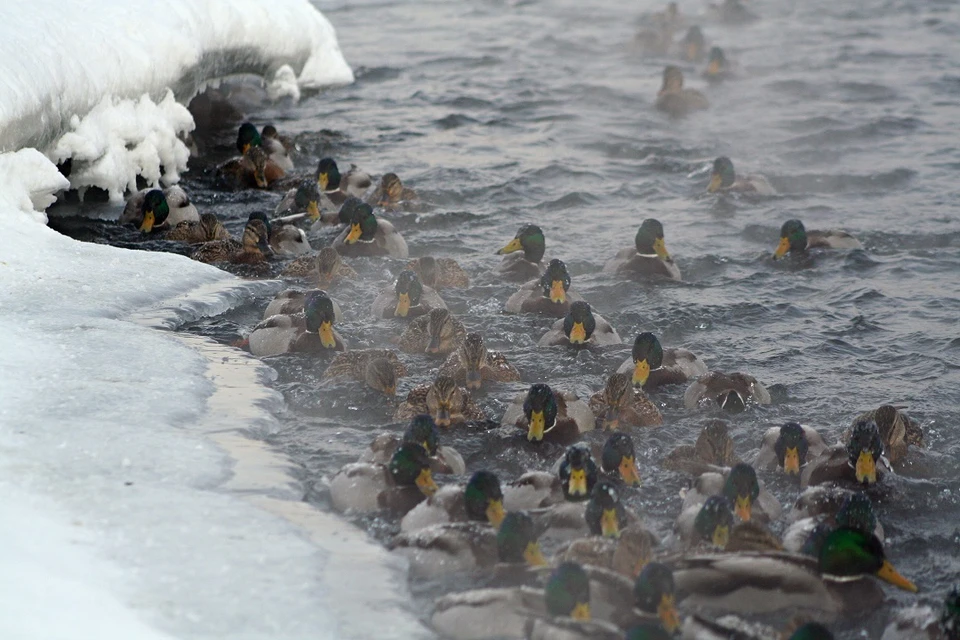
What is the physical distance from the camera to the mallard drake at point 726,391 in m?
8.55

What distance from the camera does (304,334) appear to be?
371 inches

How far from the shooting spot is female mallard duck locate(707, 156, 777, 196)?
1358 cm

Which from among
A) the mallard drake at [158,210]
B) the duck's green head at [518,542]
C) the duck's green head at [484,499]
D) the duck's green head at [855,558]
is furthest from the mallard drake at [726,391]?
the mallard drake at [158,210]

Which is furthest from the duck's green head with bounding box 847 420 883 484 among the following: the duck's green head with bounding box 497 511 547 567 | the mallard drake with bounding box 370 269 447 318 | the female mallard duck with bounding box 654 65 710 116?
the female mallard duck with bounding box 654 65 710 116

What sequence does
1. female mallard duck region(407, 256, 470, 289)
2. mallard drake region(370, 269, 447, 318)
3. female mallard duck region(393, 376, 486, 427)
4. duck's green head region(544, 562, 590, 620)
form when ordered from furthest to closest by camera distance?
1. female mallard duck region(407, 256, 470, 289)
2. mallard drake region(370, 269, 447, 318)
3. female mallard duck region(393, 376, 486, 427)
4. duck's green head region(544, 562, 590, 620)

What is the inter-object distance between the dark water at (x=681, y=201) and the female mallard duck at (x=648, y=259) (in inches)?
6.3

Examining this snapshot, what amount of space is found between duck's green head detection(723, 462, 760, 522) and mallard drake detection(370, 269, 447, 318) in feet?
12.0

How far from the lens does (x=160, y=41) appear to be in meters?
13.4

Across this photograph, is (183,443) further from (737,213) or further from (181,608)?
(737,213)

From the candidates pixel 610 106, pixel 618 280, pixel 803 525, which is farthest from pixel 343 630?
pixel 610 106

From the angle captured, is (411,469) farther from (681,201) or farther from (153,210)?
(681,201)

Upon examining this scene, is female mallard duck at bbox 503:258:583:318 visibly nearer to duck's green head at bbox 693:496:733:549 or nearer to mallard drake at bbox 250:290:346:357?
mallard drake at bbox 250:290:346:357

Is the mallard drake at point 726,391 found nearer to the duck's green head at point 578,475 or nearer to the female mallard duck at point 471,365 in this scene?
the female mallard duck at point 471,365

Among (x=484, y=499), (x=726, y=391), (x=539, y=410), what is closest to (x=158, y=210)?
(x=539, y=410)
